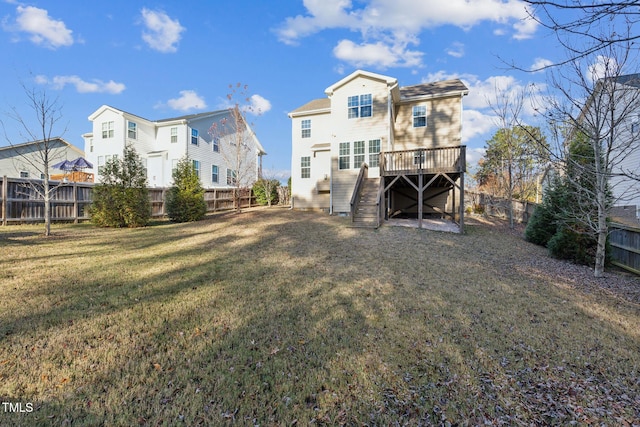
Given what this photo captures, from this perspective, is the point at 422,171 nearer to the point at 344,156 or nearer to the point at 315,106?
the point at 344,156

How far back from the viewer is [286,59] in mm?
18344

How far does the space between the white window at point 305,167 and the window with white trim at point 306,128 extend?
1453mm

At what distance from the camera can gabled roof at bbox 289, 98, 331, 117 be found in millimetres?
17203

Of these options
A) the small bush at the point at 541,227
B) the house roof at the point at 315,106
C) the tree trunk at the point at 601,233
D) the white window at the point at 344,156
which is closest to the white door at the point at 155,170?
the house roof at the point at 315,106

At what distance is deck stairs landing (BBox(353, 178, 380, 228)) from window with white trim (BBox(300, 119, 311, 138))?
565 centimetres

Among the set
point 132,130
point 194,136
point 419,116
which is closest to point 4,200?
point 132,130

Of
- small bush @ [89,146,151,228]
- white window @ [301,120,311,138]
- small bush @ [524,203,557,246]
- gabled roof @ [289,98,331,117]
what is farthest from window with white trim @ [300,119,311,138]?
small bush @ [524,203,557,246]

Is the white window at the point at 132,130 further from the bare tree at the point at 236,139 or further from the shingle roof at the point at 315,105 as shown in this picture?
the shingle roof at the point at 315,105

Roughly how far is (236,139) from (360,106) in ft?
40.8

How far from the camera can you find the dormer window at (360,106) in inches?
571

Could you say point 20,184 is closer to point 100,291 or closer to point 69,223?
point 69,223

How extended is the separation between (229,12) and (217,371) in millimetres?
15451

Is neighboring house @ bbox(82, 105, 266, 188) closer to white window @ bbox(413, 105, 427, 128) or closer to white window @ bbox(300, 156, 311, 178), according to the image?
white window @ bbox(300, 156, 311, 178)

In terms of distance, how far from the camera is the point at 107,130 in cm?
2167
